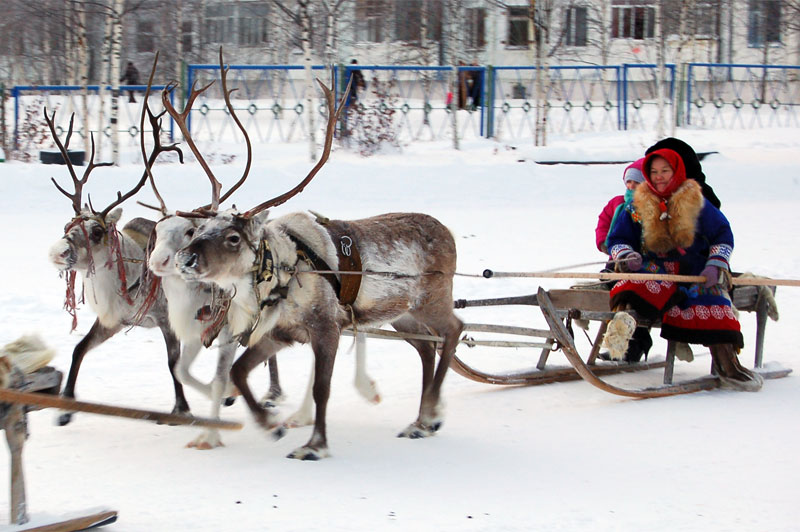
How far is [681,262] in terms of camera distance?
6242mm

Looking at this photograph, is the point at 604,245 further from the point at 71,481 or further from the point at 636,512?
the point at 71,481

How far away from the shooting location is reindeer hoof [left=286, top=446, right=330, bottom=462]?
4812 mm

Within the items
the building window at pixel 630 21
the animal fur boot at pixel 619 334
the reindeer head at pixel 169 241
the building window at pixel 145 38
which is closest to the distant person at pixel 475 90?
the building window at pixel 630 21

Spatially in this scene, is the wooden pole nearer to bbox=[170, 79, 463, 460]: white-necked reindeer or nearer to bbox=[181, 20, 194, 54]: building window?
bbox=[170, 79, 463, 460]: white-necked reindeer

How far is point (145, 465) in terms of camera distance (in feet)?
15.5

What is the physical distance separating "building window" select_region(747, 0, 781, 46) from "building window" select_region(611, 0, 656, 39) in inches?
96.9

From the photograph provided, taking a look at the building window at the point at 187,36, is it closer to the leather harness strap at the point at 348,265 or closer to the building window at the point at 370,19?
the building window at the point at 370,19

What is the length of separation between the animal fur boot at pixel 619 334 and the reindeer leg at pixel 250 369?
78.1 inches

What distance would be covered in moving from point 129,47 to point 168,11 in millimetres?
3313

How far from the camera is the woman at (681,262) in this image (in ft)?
19.8

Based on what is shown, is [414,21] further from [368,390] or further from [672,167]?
[368,390]

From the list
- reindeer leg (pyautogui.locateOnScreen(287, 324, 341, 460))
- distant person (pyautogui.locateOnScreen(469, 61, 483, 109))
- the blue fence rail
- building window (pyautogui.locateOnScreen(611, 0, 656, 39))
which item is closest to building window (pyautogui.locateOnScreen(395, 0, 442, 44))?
the blue fence rail

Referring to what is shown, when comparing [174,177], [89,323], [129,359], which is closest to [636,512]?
[129,359]

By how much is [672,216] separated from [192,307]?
297 centimetres
